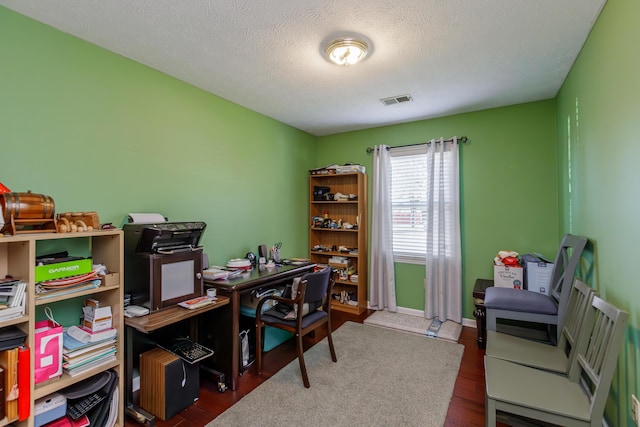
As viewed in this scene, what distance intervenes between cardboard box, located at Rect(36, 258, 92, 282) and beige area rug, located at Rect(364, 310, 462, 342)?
9.60 feet

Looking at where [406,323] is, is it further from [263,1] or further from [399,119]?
[263,1]

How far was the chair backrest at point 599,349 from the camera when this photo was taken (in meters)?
1.33

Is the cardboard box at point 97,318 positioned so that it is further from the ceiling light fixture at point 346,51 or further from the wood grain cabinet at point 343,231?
the wood grain cabinet at point 343,231

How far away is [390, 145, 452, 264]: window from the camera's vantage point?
3.90 m

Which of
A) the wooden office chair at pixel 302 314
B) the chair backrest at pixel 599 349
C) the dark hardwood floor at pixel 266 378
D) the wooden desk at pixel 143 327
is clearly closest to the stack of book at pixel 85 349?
the wooden desk at pixel 143 327

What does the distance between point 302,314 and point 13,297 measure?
171 cm

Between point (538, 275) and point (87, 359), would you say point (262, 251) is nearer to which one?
point (87, 359)

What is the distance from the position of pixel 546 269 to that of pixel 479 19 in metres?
2.36

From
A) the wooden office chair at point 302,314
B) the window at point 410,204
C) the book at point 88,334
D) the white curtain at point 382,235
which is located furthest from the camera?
the white curtain at point 382,235

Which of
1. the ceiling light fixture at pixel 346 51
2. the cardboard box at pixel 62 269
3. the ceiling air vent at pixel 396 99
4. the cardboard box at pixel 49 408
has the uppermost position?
the ceiling air vent at pixel 396 99

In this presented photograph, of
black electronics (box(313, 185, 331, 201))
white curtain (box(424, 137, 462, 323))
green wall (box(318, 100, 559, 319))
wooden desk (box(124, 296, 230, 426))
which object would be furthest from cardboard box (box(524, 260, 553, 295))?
wooden desk (box(124, 296, 230, 426))

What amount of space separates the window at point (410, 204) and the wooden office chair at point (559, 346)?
1.75m

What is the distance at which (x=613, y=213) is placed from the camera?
172 centimetres

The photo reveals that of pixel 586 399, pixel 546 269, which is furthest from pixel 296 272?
pixel 546 269
